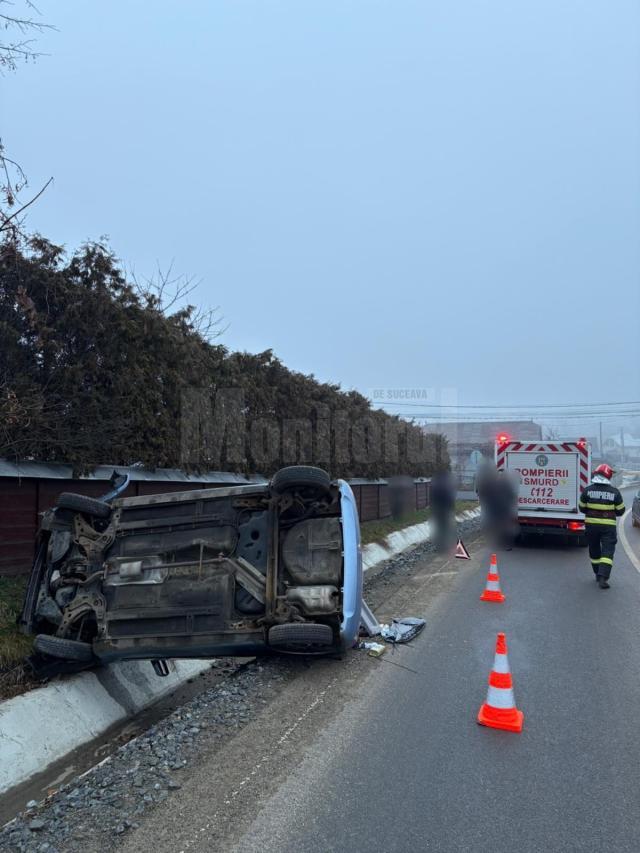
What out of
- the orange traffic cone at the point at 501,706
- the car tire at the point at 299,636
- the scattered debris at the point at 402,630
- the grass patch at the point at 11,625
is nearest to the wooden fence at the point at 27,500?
the grass patch at the point at 11,625

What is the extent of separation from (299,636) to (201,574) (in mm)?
919

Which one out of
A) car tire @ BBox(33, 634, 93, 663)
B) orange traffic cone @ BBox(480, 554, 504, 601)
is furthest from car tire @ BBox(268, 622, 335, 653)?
orange traffic cone @ BBox(480, 554, 504, 601)

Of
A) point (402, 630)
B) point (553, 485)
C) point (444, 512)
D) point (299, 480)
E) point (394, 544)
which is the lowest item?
point (394, 544)

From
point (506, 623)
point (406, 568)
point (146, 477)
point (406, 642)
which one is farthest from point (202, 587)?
point (406, 568)

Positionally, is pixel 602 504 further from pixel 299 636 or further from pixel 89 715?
pixel 89 715

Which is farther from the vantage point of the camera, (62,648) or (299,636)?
(62,648)

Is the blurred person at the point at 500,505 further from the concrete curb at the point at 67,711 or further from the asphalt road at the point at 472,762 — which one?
the concrete curb at the point at 67,711

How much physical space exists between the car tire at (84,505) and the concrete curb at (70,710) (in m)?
1.26

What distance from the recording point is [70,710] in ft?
14.5

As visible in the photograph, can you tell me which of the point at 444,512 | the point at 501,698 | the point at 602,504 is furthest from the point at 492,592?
the point at 444,512

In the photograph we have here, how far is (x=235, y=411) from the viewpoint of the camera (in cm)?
1023

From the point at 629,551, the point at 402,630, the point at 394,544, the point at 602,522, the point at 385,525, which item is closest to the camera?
the point at 402,630

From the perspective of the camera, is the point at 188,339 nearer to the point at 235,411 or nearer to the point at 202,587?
the point at 235,411

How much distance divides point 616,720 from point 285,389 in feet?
29.5
